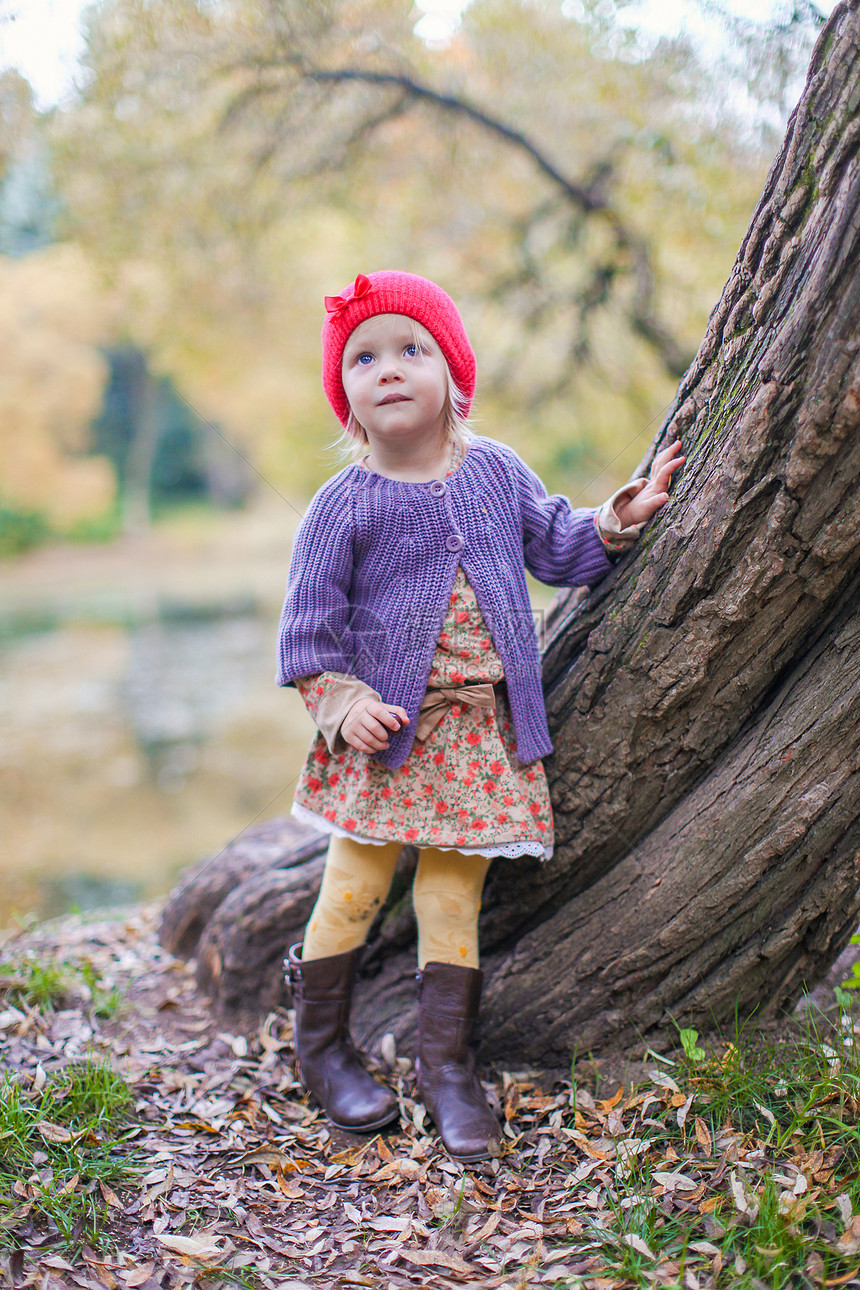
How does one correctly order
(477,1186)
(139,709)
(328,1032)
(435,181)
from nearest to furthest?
(477,1186), (328,1032), (435,181), (139,709)

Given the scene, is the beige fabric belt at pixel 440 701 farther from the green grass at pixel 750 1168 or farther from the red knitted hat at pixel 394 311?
the green grass at pixel 750 1168

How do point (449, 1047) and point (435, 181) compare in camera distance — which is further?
point (435, 181)

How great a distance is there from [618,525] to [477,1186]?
1382mm

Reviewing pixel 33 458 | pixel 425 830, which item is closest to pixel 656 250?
pixel 425 830

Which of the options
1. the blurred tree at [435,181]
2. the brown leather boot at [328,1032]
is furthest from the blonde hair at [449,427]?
the blurred tree at [435,181]

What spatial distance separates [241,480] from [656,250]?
1302 centimetres

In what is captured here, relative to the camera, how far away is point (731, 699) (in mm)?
1909

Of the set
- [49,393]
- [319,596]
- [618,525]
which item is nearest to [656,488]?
[618,525]

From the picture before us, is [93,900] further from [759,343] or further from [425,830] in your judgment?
[759,343]

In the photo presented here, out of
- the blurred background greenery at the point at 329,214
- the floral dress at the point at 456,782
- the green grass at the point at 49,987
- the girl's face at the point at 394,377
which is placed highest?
the blurred background greenery at the point at 329,214

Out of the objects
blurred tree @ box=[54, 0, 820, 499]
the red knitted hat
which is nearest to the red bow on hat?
the red knitted hat

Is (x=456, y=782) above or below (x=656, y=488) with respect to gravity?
below

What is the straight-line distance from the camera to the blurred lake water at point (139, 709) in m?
5.25

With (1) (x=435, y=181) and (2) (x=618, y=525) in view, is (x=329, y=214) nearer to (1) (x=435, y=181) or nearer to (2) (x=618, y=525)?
(1) (x=435, y=181)
